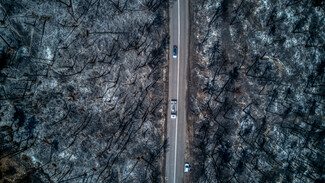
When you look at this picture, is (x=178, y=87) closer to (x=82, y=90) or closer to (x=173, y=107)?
(x=173, y=107)

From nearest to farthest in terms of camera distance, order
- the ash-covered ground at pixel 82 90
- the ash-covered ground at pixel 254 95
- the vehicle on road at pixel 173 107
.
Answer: the ash-covered ground at pixel 82 90
the ash-covered ground at pixel 254 95
the vehicle on road at pixel 173 107

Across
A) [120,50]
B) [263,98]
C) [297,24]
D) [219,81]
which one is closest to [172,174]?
[219,81]

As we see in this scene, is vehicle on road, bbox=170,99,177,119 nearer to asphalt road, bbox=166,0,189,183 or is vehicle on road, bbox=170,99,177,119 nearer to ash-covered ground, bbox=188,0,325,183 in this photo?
asphalt road, bbox=166,0,189,183

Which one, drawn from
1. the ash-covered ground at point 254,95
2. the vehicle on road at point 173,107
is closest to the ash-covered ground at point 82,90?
the vehicle on road at point 173,107

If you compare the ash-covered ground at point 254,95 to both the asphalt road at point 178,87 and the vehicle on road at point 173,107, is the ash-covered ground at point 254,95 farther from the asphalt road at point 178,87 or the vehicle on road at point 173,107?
the vehicle on road at point 173,107

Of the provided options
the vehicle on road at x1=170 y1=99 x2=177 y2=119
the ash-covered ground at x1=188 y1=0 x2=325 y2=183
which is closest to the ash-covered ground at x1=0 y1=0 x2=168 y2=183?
the vehicle on road at x1=170 y1=99 x2=177 y2=119

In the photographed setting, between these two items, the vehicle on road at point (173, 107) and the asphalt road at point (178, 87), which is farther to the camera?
the vehicle on road at point (173, 107)

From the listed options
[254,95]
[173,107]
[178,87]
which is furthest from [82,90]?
[254,95]
